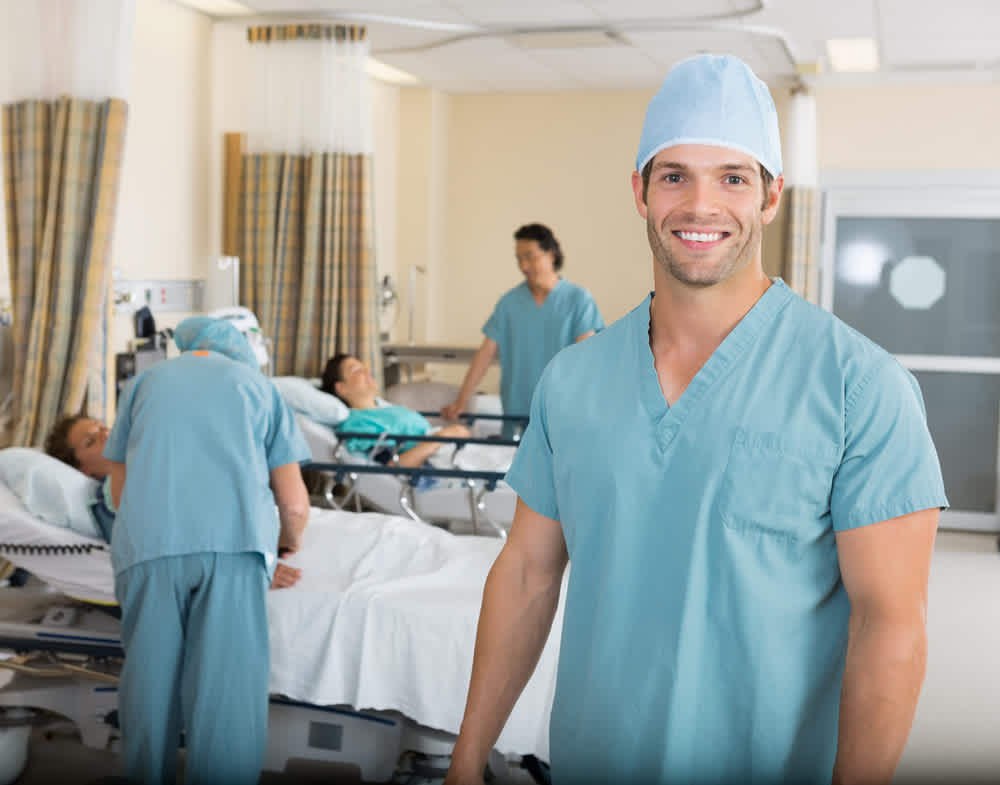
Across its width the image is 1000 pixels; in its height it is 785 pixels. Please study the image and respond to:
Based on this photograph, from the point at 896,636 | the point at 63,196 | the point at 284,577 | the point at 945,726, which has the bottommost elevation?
the point at 945,726

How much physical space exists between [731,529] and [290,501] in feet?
5.50

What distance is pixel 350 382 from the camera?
16.9ft

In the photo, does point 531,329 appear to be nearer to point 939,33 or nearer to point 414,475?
point 414,475

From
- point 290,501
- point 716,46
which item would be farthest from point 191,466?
point 716,46

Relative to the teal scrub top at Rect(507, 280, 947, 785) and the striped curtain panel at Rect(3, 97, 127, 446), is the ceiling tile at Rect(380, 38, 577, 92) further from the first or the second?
the teal scrub top at Rect(507, 280, 947, 785)

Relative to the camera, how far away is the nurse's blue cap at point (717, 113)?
1.28 meters

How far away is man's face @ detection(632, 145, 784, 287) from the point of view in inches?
49.2

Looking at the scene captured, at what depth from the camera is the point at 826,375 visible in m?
1.25

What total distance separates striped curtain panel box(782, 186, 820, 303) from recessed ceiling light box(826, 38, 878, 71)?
0.70 m

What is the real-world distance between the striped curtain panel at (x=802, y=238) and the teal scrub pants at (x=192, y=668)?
15.0ft

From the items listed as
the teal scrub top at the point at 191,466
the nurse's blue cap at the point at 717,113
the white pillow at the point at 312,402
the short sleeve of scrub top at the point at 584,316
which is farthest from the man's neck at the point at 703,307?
the white pillow at the point at 312,402

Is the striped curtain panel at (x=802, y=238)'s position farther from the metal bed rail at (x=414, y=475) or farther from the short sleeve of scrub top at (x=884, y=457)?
the short sleeve of scrub top at (x=884, y=457)

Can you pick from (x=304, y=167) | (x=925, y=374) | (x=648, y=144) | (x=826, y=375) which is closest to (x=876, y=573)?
(x=826, y=375)

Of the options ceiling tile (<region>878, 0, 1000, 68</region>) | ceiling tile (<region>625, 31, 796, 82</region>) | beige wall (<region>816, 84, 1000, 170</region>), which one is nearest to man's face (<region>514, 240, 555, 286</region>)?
ceiling tile (<region>625, 31, 796, 82</region>)
